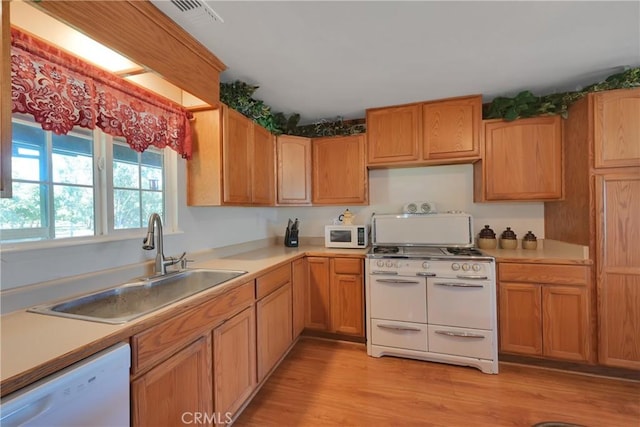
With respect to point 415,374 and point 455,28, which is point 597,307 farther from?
point 455,28

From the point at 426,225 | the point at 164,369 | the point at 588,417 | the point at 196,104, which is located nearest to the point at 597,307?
the point at 588,417

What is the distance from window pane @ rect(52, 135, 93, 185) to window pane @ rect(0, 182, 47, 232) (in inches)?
4.0

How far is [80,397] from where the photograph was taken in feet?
2.59

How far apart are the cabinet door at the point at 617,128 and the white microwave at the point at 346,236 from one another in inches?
75.3

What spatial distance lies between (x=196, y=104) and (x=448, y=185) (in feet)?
8.12

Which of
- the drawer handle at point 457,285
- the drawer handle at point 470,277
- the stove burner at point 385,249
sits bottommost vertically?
the drawer handle at point 457,285

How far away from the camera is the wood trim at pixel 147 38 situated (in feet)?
3.48

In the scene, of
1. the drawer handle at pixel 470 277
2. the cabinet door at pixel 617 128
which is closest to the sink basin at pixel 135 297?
the drawer handle at pixel 470 277

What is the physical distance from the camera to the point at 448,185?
9.31 feet

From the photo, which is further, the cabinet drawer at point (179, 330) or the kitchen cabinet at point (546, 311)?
the kitchen cabinet at point (546, 311)

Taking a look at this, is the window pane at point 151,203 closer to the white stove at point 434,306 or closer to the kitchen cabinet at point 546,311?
the white stove at point 434,306

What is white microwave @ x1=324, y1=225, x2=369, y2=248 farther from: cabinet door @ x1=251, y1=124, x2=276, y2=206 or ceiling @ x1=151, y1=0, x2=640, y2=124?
ceiling @ x1=151, y1=0, x2=640, y2=124

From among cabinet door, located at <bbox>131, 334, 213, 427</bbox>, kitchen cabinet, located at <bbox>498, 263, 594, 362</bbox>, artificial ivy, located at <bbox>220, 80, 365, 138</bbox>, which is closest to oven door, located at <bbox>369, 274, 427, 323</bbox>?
kitchen cabinet, located at <bbox>498, 263, 594, 362</bbox>

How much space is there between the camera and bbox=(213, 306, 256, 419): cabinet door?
142cm
